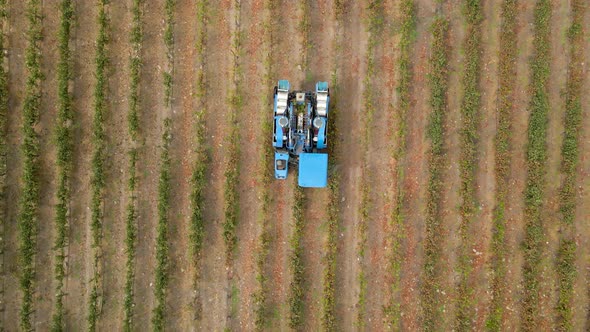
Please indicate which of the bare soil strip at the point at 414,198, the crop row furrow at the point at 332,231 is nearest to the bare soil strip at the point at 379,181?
the bare soil strip at the point at 414,198

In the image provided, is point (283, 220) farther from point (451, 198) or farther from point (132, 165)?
point (451, 198)

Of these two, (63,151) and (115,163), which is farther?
(115,163)

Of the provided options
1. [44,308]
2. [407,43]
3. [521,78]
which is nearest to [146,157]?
[44,308]

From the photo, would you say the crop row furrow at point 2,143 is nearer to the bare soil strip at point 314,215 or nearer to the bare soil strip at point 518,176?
the bare soil strip at point 314,215

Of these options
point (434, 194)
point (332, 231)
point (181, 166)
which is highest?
point (181, 166)

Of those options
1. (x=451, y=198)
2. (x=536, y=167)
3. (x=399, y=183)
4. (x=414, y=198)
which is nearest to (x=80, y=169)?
(x=399, y=183)

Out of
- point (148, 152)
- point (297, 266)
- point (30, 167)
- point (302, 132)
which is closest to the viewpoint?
point (302, 132)

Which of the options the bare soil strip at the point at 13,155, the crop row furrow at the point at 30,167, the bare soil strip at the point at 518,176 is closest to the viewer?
the crop row furrow at the point at 30,167
